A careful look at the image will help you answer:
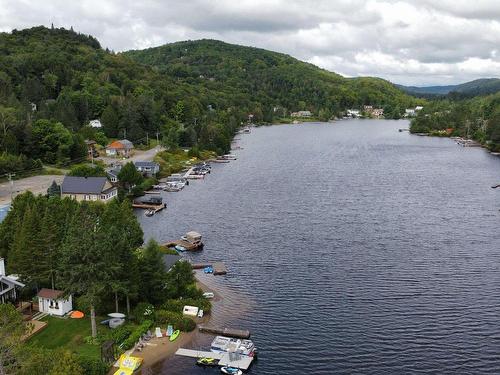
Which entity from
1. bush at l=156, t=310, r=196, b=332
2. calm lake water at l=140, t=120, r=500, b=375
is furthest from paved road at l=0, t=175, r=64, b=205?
bush at l=156, t=310, r=196, b=332

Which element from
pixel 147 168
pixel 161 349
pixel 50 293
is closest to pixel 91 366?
pixel 161 349

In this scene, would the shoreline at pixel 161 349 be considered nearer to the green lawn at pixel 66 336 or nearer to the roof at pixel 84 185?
the green lawn at pixel 66 336

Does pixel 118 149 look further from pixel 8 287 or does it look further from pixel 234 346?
pixel 234 346

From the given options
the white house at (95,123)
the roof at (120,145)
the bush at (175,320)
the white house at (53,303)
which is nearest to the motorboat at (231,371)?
the bush at (175,320)

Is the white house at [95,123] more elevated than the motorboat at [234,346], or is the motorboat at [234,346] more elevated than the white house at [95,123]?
the white house at [95,123]

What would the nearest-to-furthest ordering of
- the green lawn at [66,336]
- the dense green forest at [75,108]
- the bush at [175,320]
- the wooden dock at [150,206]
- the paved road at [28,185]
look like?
the green lawn at [66,336] < the bush at [175,320] < the paved road at [28,185] < the wooden dock at [150,206] < the dense green forest at [75,108]
